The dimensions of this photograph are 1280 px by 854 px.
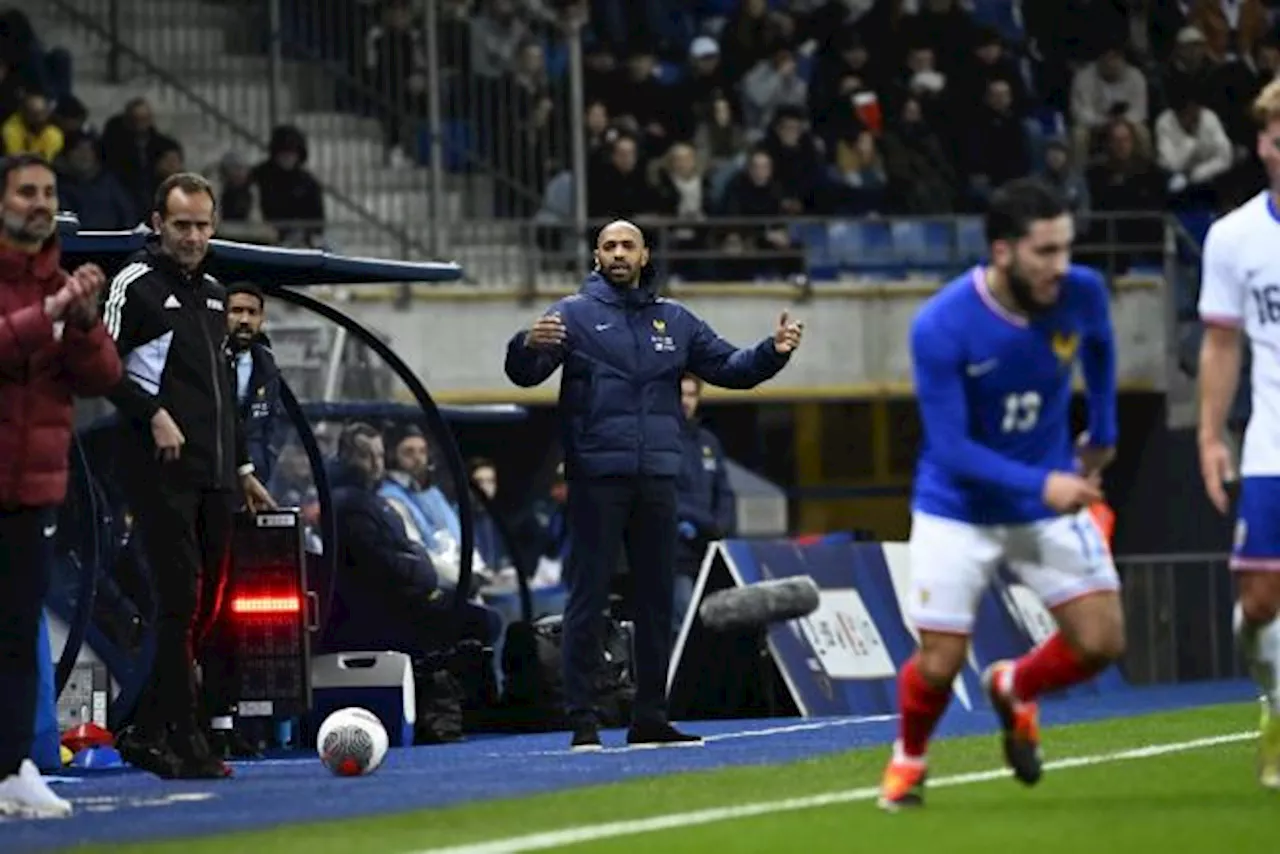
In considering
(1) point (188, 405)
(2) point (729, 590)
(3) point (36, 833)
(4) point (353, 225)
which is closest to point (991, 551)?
(3) point (36, 833)

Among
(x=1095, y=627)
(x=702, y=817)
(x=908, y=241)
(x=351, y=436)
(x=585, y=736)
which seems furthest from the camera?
(x=908, y=241)

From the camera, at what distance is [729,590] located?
19.7 meters

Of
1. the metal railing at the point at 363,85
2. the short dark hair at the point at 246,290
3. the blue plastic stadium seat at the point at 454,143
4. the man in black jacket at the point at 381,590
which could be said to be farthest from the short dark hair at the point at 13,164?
the blue plastic stadium seat at the point at 454,143

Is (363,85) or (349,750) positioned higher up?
(363,85)

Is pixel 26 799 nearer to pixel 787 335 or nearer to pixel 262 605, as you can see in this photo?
pixel 262 605

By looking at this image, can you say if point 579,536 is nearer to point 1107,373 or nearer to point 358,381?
point 1107,373

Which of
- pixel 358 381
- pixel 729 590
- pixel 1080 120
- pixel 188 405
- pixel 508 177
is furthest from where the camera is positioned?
pixel 1080 120

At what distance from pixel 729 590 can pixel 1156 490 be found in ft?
38.8

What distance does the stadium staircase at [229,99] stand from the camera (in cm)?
2856

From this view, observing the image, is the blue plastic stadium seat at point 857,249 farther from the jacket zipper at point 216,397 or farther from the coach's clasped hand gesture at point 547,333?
the jacket zipper at point 216,397

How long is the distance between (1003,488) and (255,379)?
6.22 metres

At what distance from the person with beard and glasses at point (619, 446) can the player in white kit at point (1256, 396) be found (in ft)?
11.1

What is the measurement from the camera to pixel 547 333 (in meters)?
15.2

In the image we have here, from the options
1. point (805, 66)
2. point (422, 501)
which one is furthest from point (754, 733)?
point (805, 66)
